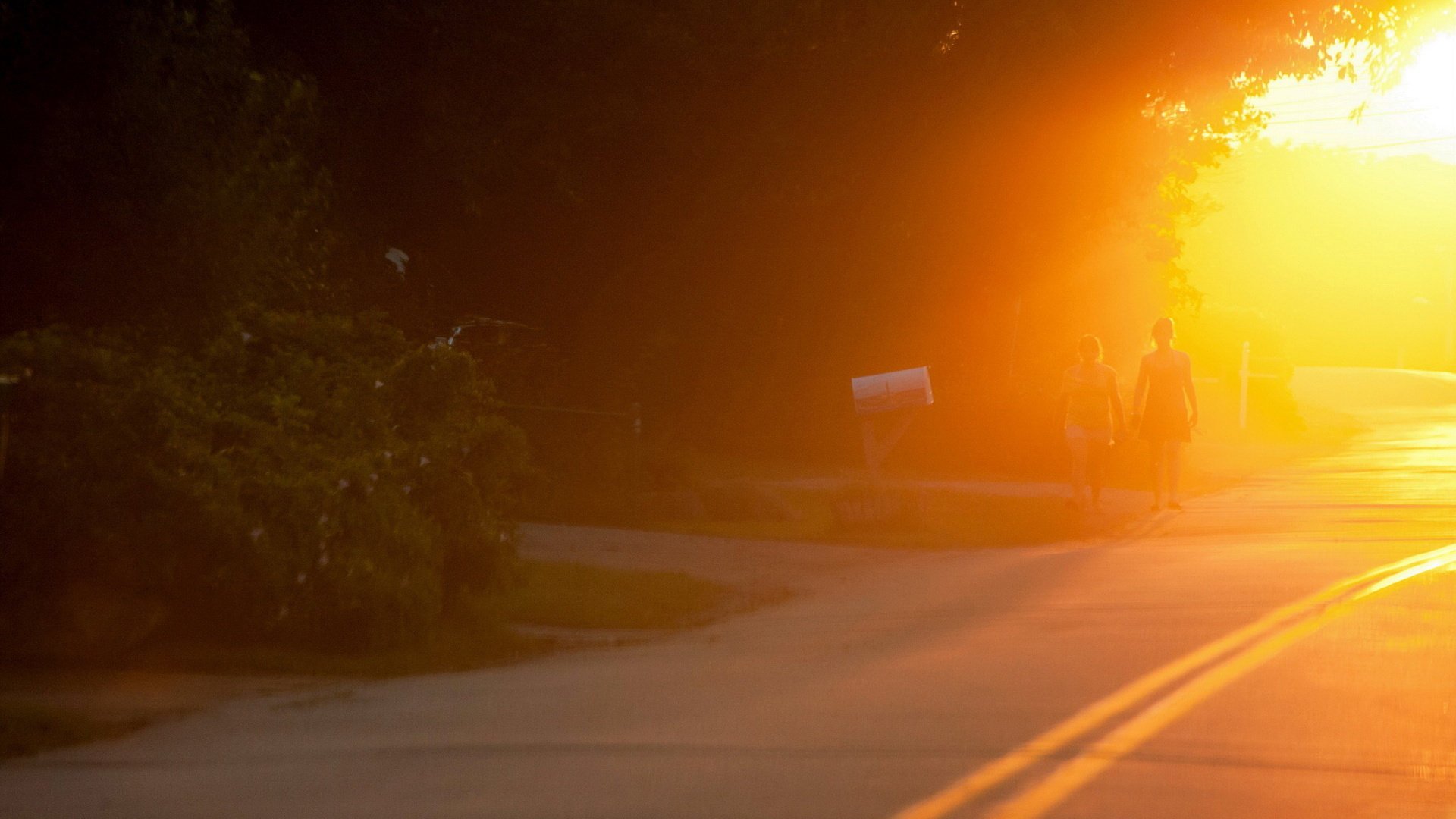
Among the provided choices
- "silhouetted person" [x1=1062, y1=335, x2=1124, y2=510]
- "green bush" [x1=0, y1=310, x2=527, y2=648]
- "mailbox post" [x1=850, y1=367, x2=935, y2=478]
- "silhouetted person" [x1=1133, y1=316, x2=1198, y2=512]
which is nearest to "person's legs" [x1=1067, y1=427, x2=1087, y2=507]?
"silhouetted person" [x1=1062, y1=335, x2=1124, y2=510]

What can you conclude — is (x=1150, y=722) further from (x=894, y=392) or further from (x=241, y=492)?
(x=894, y=392)

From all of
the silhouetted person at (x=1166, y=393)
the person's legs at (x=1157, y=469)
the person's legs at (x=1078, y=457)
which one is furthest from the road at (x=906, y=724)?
the person's legs at (x=1157, y=469)

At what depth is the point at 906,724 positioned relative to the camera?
6.50m

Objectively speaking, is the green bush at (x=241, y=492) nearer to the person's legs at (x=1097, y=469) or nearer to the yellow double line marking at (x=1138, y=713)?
the yellow double line marking at (x=1138, y=713)

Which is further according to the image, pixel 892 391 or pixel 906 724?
pixel 892 391

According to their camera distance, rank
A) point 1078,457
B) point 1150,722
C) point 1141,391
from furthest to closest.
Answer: point 1141,391, point 1078,457, point 1150,722

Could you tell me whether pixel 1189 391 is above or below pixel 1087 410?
above

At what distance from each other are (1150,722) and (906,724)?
916 mm

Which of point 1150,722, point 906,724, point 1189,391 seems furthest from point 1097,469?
point 906,724

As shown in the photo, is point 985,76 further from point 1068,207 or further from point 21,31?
point 21,31

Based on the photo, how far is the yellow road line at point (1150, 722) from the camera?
531 centimetres

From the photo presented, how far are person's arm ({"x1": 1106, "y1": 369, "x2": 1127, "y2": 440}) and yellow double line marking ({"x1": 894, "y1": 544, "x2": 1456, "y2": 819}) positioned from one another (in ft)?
19.8

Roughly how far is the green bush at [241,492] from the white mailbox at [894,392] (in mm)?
5367

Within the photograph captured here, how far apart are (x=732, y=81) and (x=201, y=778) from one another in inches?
551
